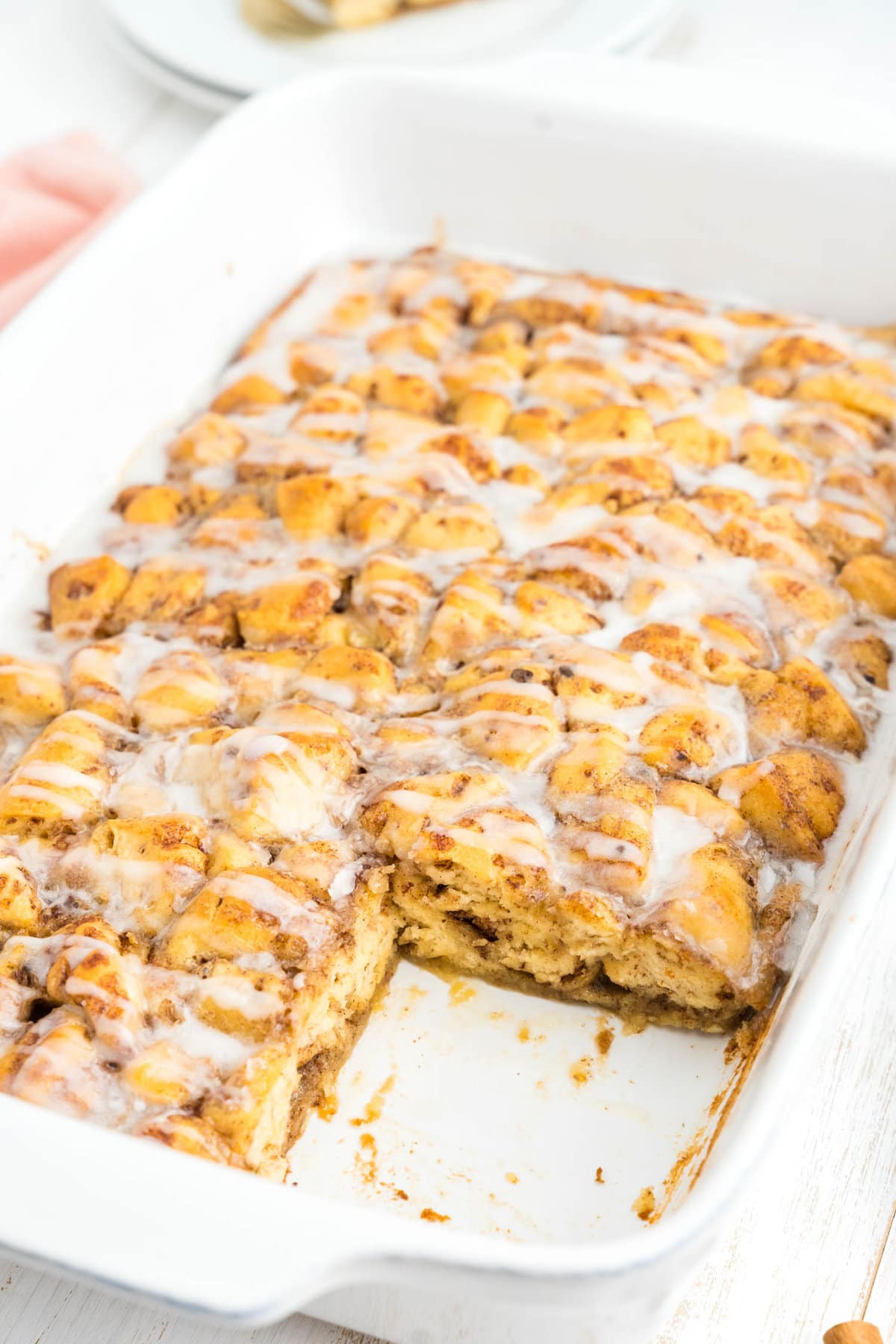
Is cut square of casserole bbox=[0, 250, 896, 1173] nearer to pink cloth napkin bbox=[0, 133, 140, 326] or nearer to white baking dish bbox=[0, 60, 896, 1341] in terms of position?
white baking dish bbox=[0, 60, 896, 1341]

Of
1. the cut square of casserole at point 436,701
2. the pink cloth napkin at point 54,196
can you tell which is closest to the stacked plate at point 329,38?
the pink cloth napkin at point 54,196

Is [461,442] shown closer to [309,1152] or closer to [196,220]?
[196,220]

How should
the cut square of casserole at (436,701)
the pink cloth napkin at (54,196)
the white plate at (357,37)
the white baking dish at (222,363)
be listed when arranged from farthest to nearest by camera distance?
the white plate at (357,37), the pink cloth napkin at (54,196), the cut square of casserole at (436,701), the white baking dish at (222,363)

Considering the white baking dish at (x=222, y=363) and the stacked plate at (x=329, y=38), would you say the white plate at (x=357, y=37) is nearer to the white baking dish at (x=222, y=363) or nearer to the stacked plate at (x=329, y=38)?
the stacked plate at (x=329, y=38)

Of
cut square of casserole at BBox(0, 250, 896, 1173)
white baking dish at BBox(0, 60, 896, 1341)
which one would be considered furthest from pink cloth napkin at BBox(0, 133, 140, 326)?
cut square of casserole at BBox(0, 250, 896, 1173)

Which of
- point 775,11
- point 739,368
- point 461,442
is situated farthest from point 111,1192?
point 775,11

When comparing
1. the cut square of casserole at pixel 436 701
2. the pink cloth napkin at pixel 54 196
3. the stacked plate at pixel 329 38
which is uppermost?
the stacked plate at pixel 329 38

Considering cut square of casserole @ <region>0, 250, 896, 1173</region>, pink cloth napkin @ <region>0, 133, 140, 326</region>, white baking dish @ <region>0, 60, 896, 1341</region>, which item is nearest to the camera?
white baking dish @ <region>0, 60, 896, 1341</region>
